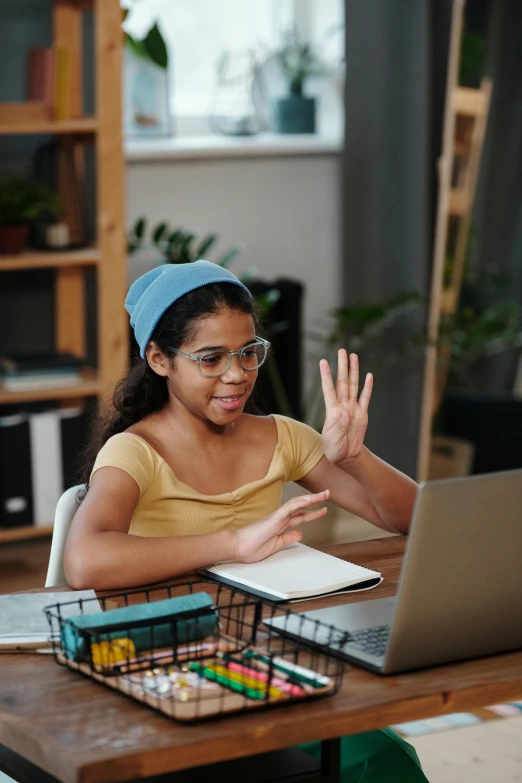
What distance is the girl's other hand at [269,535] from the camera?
1660 millimetres

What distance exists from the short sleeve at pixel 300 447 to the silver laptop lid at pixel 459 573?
708 mm

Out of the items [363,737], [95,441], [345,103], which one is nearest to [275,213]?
[345,103]

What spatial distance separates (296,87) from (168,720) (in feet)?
12.1

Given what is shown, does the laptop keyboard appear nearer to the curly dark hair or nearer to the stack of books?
the curly dark hair

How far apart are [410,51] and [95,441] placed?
293 centimetres

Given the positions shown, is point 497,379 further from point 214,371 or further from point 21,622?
point 21,622

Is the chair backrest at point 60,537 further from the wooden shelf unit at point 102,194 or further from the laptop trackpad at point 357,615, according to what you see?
the wooden shelf unit at point 102,194

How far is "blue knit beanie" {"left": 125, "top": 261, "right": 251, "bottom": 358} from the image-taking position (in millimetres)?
1871

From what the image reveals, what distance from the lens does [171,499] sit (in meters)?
1.87

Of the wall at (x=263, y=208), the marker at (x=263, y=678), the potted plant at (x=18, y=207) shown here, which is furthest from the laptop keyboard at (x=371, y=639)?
the wall at (x=263, y=208)

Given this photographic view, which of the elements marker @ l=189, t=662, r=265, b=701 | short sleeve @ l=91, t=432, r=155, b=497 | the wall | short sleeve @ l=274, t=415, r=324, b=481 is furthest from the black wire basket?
the wall

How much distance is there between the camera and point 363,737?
1678 mm

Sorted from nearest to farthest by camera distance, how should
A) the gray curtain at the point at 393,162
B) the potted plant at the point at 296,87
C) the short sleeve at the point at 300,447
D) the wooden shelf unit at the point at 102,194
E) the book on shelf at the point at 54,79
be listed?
the short sleeve at the point at 300,447, the wooden shelf unit at the point at 102,194, the book on shelf at the point at 54,79, the gray curtain at the point at 393,162, the potted plant at the point at 296,87

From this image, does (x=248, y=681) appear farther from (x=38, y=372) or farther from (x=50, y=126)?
(x=50, y=126)
